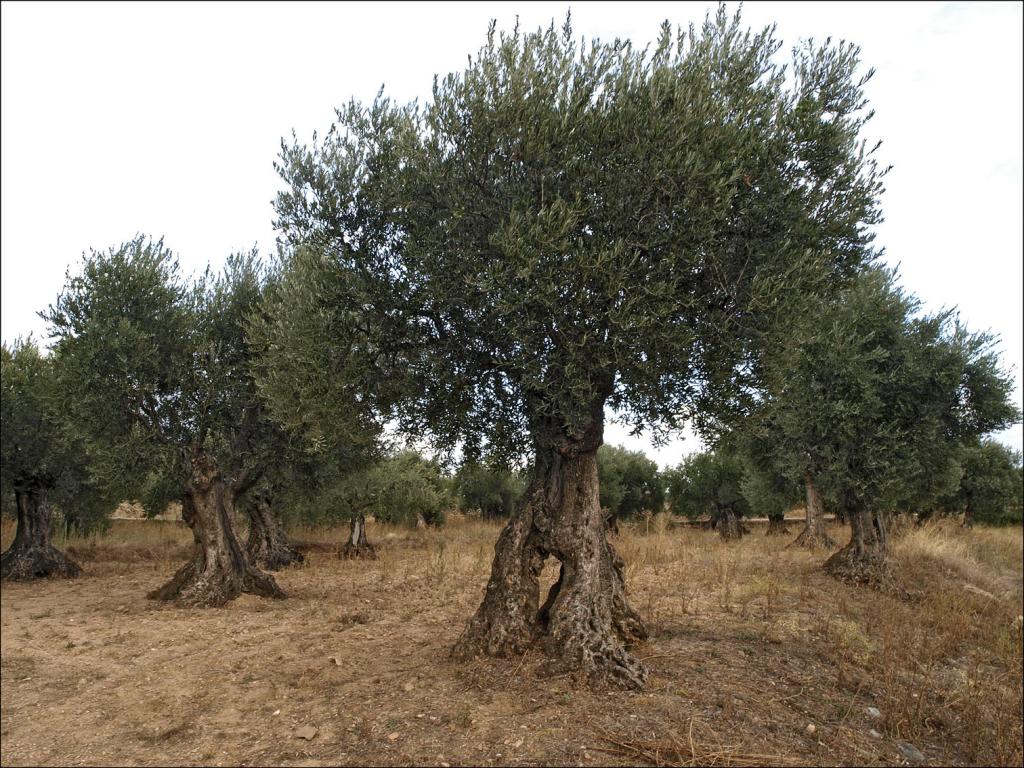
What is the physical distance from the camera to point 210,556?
19406 millimetres

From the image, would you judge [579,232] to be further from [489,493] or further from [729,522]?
[489,493]

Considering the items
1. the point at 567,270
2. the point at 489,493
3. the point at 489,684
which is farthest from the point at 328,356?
the point at 489,493

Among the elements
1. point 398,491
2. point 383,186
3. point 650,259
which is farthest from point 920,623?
point 398,491

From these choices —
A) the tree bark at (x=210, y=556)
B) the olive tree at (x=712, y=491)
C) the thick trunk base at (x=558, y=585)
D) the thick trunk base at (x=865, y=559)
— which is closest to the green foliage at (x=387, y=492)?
the tree bark at (x=210, y=556)

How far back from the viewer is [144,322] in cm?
1803

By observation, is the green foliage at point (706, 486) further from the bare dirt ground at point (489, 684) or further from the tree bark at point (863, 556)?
the bare dirt ground at point (489, 684)

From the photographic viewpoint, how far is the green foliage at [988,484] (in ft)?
163

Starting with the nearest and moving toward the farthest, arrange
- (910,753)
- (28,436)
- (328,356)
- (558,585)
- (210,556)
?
(910,753)
(328,356)
(558,585)
(210,556)
(28,436)

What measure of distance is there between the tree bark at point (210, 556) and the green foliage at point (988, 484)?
160 ft

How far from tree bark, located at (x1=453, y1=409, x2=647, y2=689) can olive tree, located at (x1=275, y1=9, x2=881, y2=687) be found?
0.12ft

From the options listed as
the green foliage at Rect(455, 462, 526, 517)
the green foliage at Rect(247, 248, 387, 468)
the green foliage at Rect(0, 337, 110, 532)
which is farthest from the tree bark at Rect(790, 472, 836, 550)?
the green foliage at Rect(0, 337, 110, 532)

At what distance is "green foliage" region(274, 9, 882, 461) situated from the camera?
948 centimetres

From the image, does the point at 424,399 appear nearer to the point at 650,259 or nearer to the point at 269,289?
the point at 650,259

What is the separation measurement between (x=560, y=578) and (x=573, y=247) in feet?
19.3
